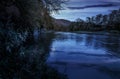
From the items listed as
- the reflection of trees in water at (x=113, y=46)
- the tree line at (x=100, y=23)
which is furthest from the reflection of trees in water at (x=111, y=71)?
the tree line at (x=100, y=23)

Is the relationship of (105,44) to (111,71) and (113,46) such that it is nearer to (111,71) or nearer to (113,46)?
(113,46)

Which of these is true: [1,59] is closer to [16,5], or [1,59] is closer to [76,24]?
[16,5]

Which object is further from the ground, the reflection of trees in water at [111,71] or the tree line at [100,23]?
the reflection of trees in water at [111,71]

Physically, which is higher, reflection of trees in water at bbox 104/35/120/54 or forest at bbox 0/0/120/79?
forest at bbox 0/0/120/79

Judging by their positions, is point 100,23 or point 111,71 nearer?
point 111,71

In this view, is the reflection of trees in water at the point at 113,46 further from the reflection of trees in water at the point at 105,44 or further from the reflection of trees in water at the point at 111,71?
the reflection of trees in water at the point at 111,71

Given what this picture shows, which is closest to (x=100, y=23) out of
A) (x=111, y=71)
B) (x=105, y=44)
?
(x=105, y=44)

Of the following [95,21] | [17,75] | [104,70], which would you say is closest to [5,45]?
[17,75]

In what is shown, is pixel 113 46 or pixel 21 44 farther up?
pixel 21 44

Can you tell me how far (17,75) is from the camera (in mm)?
8938

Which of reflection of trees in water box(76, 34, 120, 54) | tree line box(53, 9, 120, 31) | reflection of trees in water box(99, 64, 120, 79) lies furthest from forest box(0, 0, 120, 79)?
tree line box(53, 9, 120, 31)

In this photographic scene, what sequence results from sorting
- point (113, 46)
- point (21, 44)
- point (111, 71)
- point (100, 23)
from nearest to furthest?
point (111, 71), point (21, 44), point (113, 46), point (100, 23)

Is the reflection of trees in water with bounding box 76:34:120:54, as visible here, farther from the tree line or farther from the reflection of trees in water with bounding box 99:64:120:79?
the tree line

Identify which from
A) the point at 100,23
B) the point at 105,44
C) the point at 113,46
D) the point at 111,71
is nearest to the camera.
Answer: the point at 111,71
